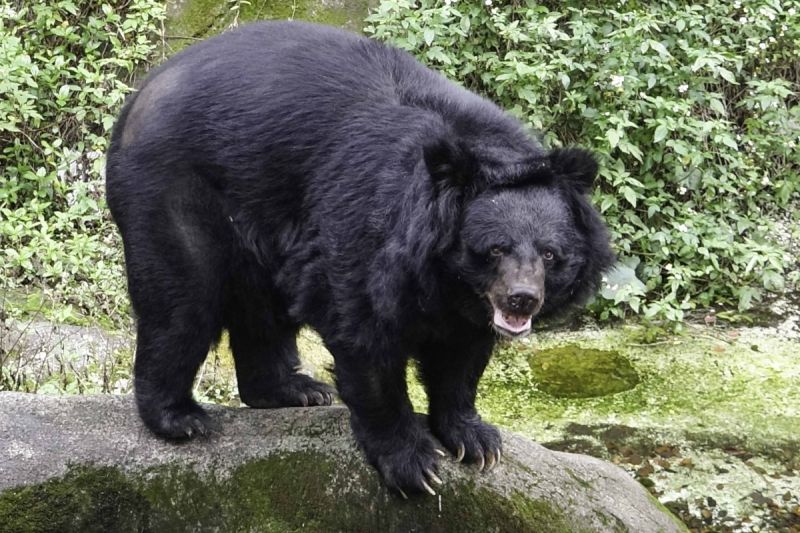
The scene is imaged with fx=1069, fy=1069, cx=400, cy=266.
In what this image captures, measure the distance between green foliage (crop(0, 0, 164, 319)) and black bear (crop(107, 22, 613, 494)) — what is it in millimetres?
2738

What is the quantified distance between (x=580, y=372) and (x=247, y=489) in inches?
120

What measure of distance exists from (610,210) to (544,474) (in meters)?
3.53

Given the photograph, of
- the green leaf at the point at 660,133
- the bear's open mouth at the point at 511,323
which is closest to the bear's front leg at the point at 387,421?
the bear's open mouth at the point at 511,323

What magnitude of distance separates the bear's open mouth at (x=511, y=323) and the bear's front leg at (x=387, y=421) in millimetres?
475

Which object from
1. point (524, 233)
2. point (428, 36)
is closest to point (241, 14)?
point (428, 36)

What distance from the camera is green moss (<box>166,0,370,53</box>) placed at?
8.57 m

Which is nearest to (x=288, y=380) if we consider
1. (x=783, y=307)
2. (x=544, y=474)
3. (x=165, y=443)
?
(x=165, y=443)

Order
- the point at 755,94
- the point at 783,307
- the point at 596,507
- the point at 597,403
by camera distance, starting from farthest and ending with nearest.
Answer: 1. the point at 755,94
2. the point at 783,307
3. the point at 597,403
4. the point at 596,507

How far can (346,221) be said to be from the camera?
405 cm

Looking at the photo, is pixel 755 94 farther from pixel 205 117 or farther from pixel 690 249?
pixel 205 117

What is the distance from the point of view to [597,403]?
6363 mm

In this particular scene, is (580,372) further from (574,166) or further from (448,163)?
(448,163)

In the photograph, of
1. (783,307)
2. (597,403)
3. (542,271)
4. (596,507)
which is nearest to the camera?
(542,271)

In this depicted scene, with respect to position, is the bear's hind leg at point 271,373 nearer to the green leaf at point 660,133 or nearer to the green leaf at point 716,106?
the green leaf at point 660,133
